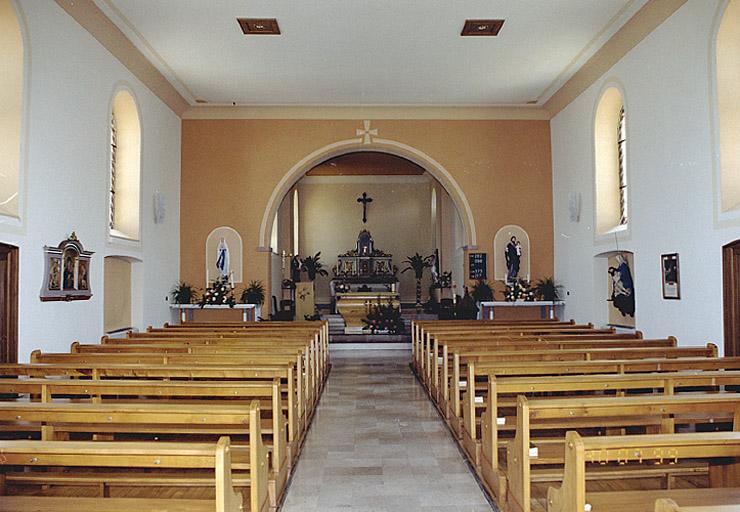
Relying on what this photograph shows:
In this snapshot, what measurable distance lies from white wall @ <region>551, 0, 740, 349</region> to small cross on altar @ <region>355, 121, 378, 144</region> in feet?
14.1

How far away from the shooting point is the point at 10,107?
652cm

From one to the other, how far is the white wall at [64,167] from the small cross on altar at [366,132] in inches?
171

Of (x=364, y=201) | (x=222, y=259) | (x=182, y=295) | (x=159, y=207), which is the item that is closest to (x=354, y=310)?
(x=222, y=259)

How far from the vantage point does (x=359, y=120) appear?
12.9 meters

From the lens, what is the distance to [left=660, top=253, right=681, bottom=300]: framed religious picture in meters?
7.74

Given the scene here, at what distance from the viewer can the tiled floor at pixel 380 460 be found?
13.8 ft

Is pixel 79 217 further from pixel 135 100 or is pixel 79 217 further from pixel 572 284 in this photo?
pixel 572 284

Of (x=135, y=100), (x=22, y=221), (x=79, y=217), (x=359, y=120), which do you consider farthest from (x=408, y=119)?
(x=22, y=221)

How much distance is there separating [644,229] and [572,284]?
10.4 ft

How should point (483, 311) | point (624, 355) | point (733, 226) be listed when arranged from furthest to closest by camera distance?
point (483, 311)
point (733, 226)
point (624, 355)

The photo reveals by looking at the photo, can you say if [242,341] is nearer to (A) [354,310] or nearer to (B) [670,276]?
(B) [670,276]

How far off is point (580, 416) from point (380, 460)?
2.07m

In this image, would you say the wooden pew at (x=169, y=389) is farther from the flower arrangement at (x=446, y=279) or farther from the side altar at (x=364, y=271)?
the flower arrangement at (x=446, y=279)

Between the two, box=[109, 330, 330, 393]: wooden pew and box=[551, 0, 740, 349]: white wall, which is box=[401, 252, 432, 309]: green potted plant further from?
box=[109, 330, 330, 393]: wooden pew
